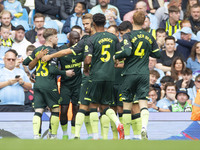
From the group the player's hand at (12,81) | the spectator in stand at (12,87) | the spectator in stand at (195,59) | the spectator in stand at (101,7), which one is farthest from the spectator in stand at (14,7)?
the spectator in stand at (195,59)

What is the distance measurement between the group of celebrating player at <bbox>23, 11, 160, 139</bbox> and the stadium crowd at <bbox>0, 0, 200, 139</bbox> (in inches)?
0.8

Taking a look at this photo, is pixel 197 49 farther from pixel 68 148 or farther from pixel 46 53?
pixel 68 148

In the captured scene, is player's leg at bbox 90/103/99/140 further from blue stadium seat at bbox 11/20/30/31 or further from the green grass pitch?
blue stadium seat at bbox 11/20/30/31

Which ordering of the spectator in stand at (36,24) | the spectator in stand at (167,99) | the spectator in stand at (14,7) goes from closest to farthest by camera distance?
the spectator in stand at (167,99) → the spectator in stand at (36,24) → the spectator in stand at (14,7)

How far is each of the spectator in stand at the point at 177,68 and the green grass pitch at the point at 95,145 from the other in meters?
8.84

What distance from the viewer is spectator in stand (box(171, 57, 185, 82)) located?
46.6 feet

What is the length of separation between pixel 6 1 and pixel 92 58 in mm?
8811

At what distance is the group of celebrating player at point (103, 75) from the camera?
9008 mm

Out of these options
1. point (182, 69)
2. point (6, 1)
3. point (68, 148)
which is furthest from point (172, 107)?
point (68, 148)

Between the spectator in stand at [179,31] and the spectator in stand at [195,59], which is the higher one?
the spectator in stand at [179,31]

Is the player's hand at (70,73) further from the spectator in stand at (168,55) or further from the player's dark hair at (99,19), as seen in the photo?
the spectator in stand at (168,55)

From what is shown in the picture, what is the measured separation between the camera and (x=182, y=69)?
1422 centimetres

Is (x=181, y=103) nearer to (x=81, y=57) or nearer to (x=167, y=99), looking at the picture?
(x=167, y=99)

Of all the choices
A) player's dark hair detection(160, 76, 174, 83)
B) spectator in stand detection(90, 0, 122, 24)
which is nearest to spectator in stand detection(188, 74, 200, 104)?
player's dark hair detection(160, 76, 174, 83)
